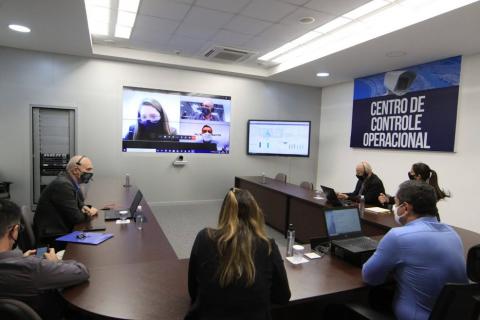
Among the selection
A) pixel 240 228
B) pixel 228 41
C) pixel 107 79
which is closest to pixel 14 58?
pixel 107 79

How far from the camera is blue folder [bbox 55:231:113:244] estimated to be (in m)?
2.13

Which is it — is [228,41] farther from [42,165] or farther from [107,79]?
[42,165]

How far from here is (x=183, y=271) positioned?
5.65 ft

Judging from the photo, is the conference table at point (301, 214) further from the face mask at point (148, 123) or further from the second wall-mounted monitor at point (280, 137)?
the face mask at point (148, 123)

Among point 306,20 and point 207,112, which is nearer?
point 306,20

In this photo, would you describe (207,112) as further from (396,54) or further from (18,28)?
(396,54)

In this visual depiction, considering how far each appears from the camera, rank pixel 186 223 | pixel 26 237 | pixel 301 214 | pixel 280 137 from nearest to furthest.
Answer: pixel 26 237 → pixel 301 214 → pixel 186 223 → pixel 280 137

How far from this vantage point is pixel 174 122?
6199 millimetres

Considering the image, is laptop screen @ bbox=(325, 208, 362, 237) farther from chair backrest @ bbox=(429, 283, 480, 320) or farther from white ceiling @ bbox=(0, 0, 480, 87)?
white ceiling @ bbox=(0, 0, 480, 87)

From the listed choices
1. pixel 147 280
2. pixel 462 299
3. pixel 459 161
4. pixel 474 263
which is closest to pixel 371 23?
pixel 459 161

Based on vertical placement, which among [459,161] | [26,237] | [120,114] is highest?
[120,114]

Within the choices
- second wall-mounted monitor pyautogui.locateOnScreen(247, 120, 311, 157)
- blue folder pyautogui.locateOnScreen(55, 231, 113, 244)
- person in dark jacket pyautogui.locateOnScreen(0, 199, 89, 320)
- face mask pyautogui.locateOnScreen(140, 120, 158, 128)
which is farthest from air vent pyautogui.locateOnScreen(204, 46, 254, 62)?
person in dark jacket pyautogui.locateOnScreen(0, 199, 89, 320)

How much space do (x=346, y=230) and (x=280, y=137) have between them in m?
4.66

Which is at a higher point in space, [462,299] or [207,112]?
[207,112]
